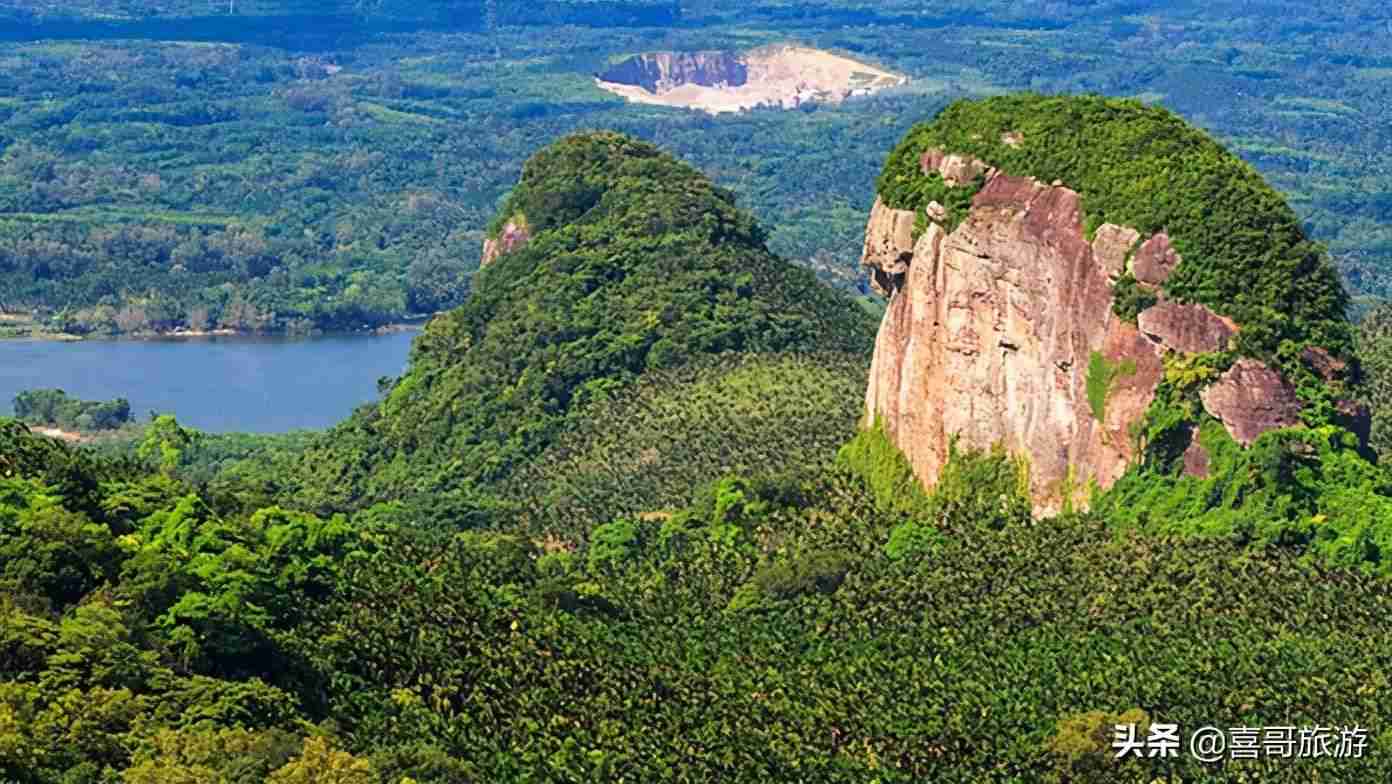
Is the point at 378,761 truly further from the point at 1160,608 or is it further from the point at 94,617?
the point at 1160,608

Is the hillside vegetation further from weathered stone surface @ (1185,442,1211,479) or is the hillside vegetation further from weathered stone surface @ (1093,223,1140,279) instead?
weathered stone surface @ (1093,223,1140,279)

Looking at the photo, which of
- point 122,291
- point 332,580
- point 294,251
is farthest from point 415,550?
point 294,251

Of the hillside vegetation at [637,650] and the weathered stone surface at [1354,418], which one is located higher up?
the weathered stone surface at [1354,418]

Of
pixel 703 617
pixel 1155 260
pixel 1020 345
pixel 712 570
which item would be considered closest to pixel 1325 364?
pixel 1155 260

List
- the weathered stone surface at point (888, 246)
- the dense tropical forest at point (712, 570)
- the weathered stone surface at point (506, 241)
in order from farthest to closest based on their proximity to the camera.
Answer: the weathered stone surface at point (506, 241) → the weathered stone surface at point (888, 246) → the dense tropical forest at point (712, 570)

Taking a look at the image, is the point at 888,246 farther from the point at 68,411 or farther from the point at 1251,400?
the point at 68,411

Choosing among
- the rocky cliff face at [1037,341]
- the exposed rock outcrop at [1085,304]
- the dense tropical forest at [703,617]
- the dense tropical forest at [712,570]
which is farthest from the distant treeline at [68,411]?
the rocky cliff face at [1037,341]

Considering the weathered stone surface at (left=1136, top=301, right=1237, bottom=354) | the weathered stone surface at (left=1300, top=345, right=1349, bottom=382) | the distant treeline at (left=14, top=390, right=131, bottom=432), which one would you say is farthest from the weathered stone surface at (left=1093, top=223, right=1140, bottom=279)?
the distant treeline at (left=14, top=390, right=131, bottom=432)

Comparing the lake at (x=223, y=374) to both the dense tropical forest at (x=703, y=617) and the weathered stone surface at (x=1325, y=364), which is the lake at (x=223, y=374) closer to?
the dense tropical forest at (x=703, y=617)

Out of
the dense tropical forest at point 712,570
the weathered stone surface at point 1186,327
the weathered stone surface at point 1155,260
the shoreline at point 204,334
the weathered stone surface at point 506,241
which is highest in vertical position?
the weathered stone surface at point 1155,260
